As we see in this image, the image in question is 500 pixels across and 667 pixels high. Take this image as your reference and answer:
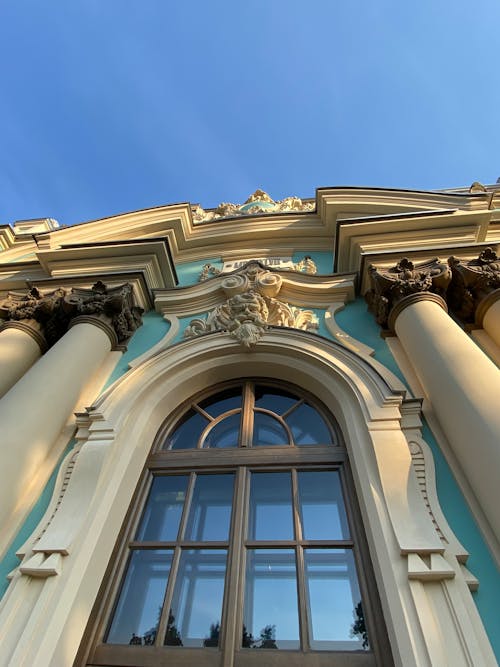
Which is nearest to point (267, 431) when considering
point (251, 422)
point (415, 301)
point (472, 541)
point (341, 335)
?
point (251, 422)

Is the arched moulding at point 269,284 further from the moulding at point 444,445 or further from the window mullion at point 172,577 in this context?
the window mullion at point 172,577

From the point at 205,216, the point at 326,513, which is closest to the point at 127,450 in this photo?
the point at 326,513

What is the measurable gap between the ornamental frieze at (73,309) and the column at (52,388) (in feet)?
0.04

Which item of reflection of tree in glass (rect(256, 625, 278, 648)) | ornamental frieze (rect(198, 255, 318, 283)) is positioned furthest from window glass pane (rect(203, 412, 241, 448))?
ornamental frieze (rect(198, 255, 318, 283))

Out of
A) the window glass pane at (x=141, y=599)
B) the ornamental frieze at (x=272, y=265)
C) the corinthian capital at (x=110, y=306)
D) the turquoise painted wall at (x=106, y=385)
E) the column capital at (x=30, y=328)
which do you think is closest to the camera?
the window glass pane at (x=141, y=599)

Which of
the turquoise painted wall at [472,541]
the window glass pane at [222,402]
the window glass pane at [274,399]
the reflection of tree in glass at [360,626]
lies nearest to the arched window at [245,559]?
the reflection of tree in glass at [360,626]

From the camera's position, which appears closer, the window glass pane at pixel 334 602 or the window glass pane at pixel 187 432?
the window glass pane at pixel 334 602

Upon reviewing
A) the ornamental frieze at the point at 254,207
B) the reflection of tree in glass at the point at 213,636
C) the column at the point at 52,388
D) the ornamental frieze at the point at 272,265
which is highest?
the ornamental frieze at the point at 254,207

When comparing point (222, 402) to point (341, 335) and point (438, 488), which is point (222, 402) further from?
point (438, 488)

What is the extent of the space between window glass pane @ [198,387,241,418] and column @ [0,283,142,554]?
1.43 meters

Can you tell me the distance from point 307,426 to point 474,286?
8.38 ft

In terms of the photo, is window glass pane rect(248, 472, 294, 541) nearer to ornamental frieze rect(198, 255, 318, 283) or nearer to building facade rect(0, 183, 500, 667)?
building facade rect(0, 183, 500, 667)

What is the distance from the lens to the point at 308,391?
439 centimetres

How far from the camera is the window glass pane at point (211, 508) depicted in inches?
126
